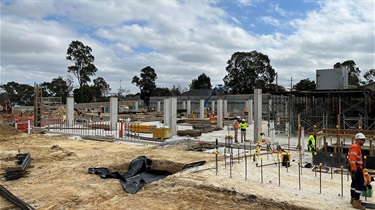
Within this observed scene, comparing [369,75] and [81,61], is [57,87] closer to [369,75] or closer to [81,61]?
[81,61]

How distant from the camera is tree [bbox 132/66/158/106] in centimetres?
8062

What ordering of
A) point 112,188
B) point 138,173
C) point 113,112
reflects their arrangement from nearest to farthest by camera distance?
1. point 112,188
2. point 138,173
3. point 113,112

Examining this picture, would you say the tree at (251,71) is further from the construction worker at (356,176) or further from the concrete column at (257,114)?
the construction worker at (356,176)

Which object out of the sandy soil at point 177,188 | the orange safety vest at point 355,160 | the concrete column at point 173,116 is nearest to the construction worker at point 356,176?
the orange safety vest at point 355,160

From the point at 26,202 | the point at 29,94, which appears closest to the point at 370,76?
the point at 26,202

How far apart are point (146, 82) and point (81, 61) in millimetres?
18003

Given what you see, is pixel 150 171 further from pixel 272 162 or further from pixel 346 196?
pixel 346 196

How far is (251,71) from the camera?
69.3 meters

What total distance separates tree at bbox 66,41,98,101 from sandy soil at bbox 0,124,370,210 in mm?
63690

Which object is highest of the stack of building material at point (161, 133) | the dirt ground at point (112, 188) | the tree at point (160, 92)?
the tree at point (160, 92)

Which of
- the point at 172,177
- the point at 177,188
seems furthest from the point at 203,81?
the point at 177,188

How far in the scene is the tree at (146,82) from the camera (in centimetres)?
8062

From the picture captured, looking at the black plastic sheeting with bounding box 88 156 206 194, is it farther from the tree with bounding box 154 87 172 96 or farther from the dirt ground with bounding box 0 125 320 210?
the tree with bounding box 154 87 172 96

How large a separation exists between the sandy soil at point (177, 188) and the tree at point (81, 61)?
6369 cm
